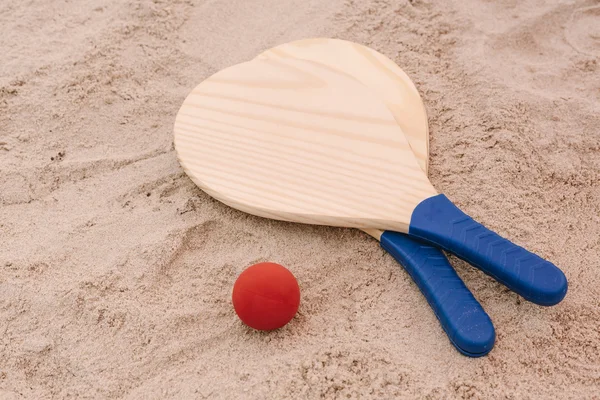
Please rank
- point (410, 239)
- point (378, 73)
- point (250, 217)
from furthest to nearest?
point (378, 73) → point (250, 217) → point (410, 239)

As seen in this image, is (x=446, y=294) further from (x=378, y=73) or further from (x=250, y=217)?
(x=378, y=73)

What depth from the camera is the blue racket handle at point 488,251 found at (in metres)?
0.96

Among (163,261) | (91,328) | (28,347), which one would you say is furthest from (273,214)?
(28,347)

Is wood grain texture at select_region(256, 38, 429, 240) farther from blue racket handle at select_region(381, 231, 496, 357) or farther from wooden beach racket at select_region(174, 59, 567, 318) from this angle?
blue racket handle at select_region(381, 231, 496, 357)

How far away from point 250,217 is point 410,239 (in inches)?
12.8

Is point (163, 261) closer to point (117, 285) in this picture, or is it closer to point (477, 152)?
point (117, 285)

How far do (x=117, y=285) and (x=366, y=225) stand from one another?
471 millimetres

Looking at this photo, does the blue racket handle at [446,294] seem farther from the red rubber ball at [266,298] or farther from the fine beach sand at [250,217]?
the red rubber ball at [266,298]

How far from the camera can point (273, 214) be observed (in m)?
1.17

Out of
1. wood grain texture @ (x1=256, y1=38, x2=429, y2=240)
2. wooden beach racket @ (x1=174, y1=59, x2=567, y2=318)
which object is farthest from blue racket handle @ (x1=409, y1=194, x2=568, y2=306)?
wood grain texture @ (x1=256, y1=38, x2=429, y2=240)

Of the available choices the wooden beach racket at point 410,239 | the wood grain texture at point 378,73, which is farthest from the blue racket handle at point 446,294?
the wood grain texture at point 378,73

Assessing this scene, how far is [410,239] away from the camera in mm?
1111

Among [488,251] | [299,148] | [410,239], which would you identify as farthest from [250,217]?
[488,251]

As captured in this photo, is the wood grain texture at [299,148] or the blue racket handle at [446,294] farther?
the wood grain texture at [299,148]
